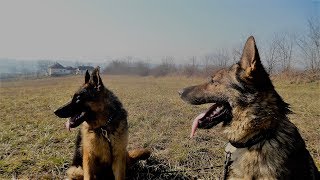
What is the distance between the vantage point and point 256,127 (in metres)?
3.61

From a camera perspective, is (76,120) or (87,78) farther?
(87,78)

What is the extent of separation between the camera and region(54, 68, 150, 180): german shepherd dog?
5.40 metres

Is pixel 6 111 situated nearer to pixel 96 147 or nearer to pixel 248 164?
pixel 96 147

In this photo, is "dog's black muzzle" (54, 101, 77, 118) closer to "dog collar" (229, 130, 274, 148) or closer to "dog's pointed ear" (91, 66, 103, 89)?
"dog's pointed ear" (91, 66, 103, 89)

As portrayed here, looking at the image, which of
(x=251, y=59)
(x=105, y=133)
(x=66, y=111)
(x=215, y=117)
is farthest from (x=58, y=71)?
(x=251, y=59)

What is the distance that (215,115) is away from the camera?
12.8ft

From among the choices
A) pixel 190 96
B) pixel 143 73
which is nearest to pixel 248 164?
pixel 190 96

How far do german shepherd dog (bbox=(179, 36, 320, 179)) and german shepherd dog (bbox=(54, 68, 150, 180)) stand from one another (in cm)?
200

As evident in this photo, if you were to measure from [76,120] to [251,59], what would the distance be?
3.27 m

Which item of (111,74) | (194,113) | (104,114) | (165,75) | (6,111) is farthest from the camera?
(165,75)

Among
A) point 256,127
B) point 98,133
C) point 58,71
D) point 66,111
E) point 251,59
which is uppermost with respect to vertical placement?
point 251,59

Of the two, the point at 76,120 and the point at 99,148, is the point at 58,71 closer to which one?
the point at 76,120

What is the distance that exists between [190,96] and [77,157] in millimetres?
2496

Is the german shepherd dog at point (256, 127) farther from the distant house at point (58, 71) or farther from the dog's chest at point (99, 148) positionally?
the distant house at point (58, 71)
